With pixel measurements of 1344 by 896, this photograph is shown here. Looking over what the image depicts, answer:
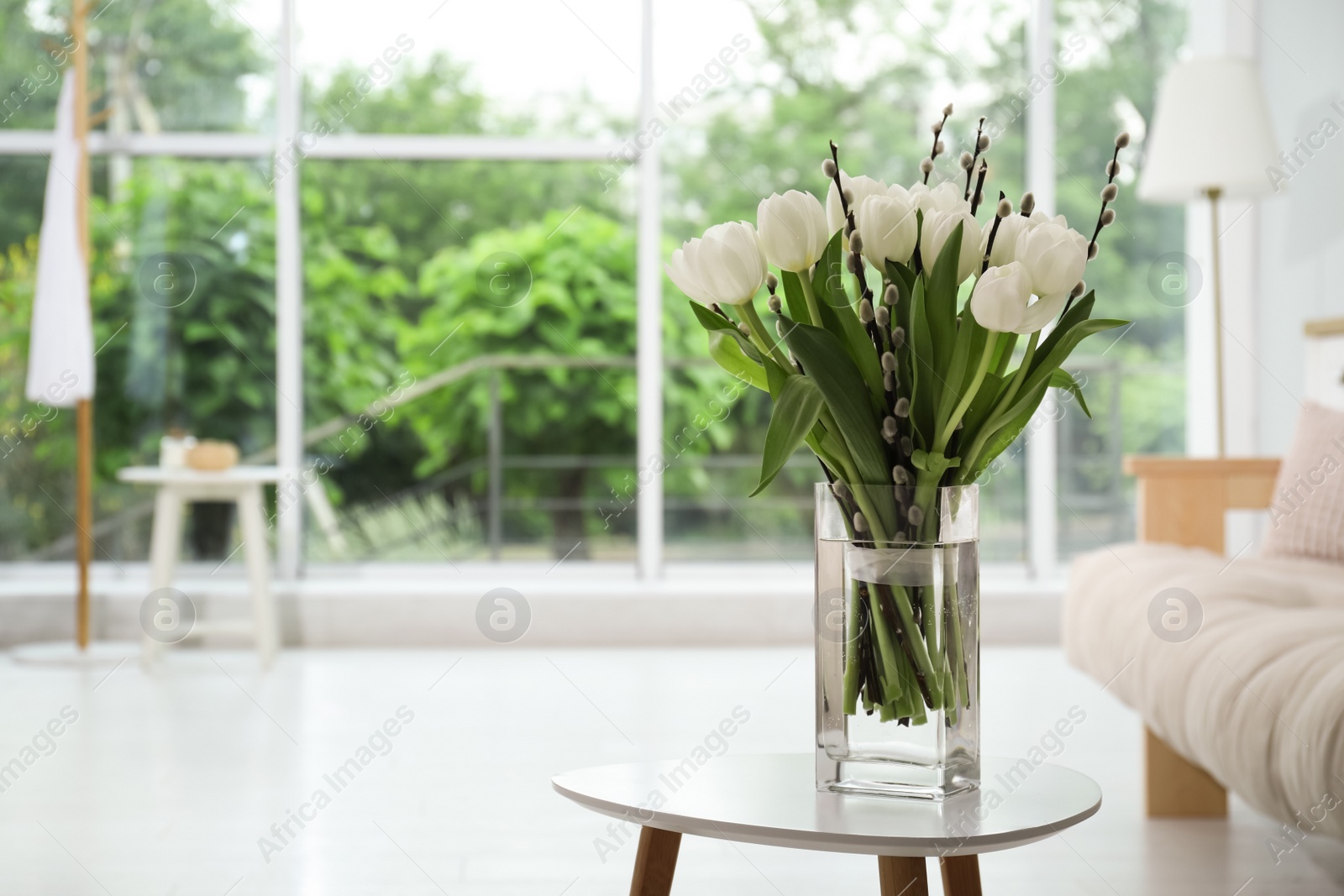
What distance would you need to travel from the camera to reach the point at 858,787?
0.94 metres

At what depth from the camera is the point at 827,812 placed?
909mm

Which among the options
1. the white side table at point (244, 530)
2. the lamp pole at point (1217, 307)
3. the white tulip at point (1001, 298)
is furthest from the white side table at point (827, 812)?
the white side table at point (244, 530)

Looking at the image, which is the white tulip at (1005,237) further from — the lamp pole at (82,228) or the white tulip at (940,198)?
the lamp pole at (82,228)

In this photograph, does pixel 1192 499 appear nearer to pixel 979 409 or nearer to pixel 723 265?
pixel 979 409

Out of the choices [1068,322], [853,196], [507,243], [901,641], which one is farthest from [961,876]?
[507,243]

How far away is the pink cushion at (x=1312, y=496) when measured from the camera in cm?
213

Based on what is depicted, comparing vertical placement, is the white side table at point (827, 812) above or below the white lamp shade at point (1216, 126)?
below

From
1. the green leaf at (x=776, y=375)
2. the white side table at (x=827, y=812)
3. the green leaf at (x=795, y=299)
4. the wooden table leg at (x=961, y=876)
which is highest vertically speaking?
the green leaf at (x=795, y=299)

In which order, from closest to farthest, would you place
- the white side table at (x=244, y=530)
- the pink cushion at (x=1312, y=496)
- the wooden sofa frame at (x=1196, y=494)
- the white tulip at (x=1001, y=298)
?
the white tulip at (x=1001, y=298) < the pink cushion at (x=1312, y=496) < the wooden sofa frame at (x=1196, y=494) < the white side table at (x=244, y=530)

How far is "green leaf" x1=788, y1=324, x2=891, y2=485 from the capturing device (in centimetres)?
89

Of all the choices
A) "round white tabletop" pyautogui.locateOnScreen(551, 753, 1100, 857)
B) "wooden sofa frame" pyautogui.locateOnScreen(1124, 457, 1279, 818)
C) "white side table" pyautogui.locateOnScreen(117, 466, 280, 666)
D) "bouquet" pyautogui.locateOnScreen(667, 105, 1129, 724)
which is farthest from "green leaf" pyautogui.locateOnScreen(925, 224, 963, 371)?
"white side table" pyautogui.locateOnScreen(117, 466, 280, 666)

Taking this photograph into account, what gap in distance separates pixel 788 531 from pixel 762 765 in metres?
3.10

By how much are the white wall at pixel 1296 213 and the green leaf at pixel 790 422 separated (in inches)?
132

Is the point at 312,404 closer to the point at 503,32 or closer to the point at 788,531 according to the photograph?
the point at 503,32
